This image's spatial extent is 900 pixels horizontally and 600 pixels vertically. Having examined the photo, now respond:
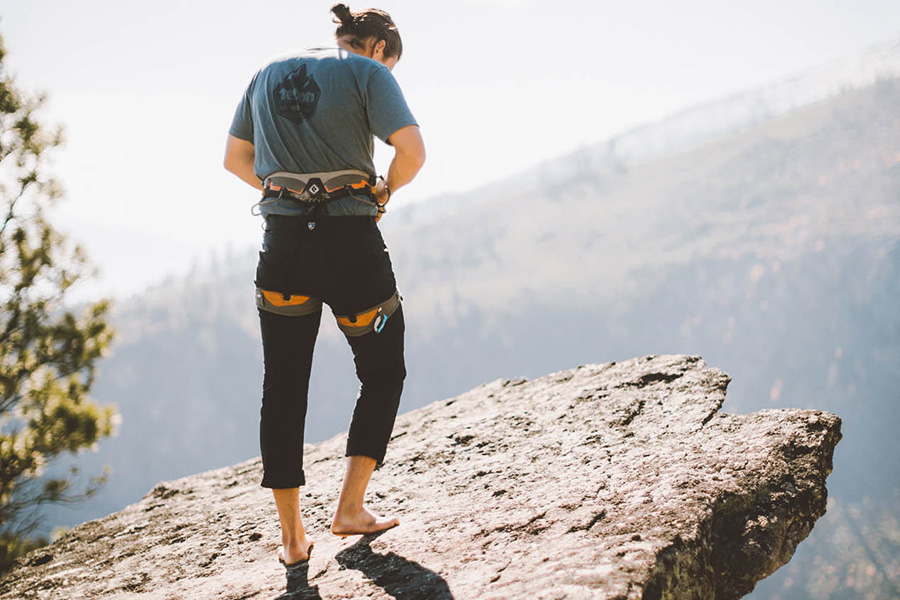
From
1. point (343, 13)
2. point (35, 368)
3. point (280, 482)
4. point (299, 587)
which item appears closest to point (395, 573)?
point (299, 587)

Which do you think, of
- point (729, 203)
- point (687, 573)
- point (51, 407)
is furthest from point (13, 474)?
point (729, 203)

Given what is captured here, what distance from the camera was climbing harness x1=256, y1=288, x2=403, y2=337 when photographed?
7.70 ft

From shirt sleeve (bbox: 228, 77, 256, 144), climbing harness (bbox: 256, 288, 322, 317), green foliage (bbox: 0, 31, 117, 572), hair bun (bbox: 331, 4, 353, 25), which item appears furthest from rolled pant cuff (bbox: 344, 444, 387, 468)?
green foliage (bbox: 0, 31, 117, 572)

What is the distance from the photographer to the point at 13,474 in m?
8.42

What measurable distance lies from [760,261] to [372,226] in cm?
16874

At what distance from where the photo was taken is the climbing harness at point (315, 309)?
2.35m

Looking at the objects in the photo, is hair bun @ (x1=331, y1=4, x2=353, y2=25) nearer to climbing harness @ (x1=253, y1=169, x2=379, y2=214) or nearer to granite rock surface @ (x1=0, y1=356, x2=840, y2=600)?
climbing harness @ (x1=253, y1=169, x2=379, y2=214)

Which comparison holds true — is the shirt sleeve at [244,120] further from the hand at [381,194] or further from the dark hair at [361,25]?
the hand at [381,194]

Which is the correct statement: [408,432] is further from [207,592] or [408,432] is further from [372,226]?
[372,226]

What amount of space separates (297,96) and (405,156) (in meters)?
0.47

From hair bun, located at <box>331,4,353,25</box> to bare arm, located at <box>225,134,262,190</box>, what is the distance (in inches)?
26.2

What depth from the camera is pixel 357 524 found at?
2.64 m

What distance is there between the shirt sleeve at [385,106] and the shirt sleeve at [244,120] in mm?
627

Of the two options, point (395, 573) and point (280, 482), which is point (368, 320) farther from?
point (395, 573)
